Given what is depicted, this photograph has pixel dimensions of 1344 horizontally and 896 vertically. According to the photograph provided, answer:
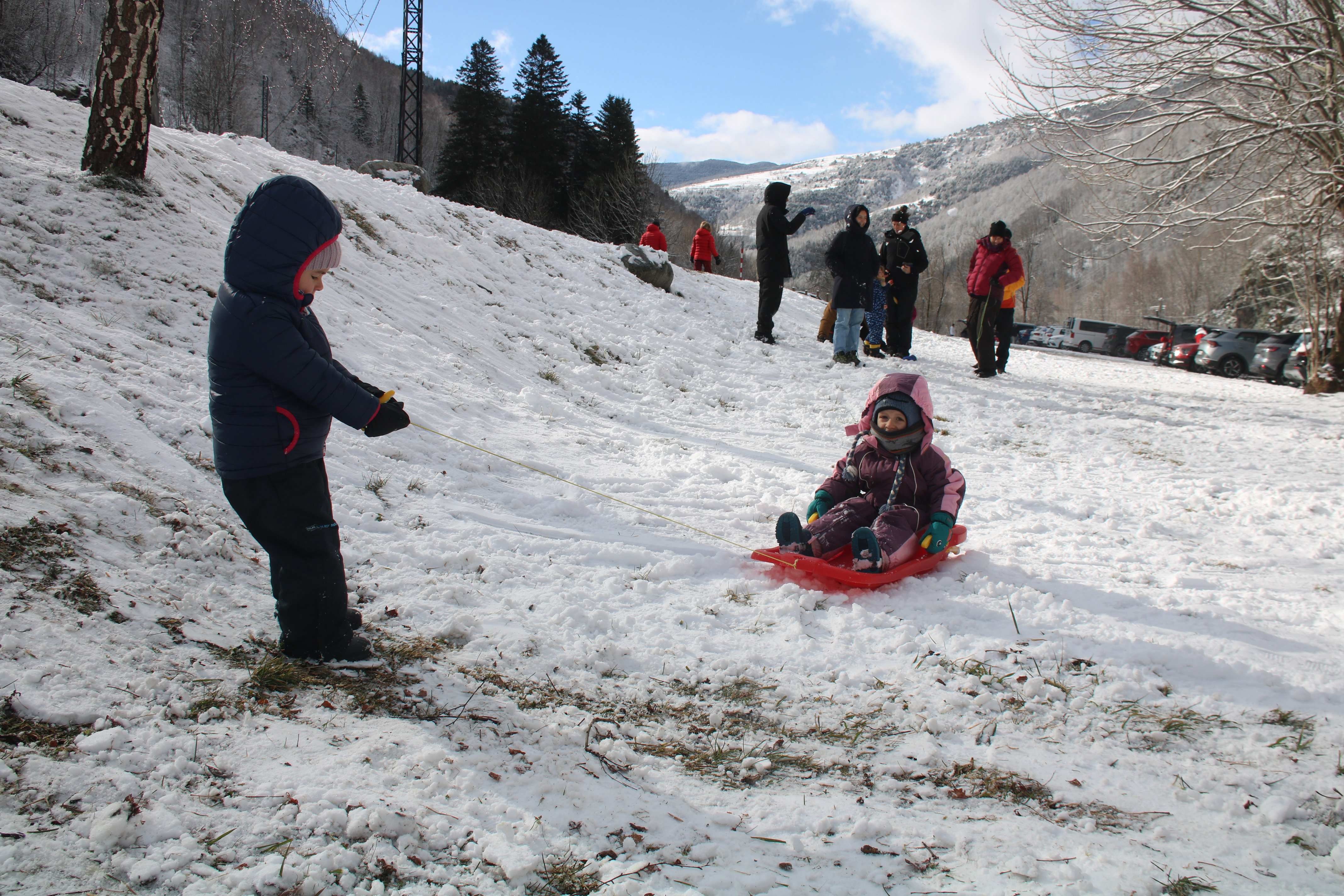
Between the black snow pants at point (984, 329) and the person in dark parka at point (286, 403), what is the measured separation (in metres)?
9.11

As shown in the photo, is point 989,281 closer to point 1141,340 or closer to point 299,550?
point 299,550

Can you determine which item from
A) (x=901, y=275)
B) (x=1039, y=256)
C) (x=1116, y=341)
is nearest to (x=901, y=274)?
(x=901, y=275)

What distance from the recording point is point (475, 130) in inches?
1527

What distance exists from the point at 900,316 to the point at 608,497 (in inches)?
294

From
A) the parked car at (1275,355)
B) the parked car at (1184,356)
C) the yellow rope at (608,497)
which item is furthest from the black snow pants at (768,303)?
the parked car at (1184,356)

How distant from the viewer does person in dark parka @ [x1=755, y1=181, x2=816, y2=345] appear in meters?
10.2

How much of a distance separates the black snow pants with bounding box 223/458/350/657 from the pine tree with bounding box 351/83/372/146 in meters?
66.7

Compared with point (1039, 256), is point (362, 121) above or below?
below

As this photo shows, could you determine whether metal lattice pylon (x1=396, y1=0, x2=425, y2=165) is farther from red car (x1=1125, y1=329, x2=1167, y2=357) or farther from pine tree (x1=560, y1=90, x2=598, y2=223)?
red car (x1=1125, y1=329, x2=1167, y2=357)

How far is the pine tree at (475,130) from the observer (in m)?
38.4

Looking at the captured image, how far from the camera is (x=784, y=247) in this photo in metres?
10.5

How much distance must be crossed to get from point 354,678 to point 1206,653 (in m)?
3.46

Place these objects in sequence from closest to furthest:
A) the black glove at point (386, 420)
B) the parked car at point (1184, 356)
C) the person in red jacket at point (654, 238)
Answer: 1. the black glove at point (386, 420)
2. the person in red jacket at point (654, 238)
3. the parked car at point (1184, 356)

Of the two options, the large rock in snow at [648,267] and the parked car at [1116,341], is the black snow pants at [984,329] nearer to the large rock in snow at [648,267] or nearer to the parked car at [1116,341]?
the large rock in snow at [648,267]
